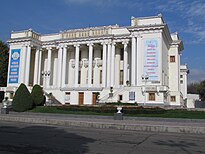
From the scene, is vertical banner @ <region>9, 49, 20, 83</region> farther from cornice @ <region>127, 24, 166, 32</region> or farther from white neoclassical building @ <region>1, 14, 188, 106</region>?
cornice @ <region>127, 24, 166, 32</region>

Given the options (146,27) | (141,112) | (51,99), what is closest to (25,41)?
(51,99)

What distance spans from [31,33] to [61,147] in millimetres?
45264

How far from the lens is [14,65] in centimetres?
4988

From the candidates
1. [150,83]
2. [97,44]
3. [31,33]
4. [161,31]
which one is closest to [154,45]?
[161,31]

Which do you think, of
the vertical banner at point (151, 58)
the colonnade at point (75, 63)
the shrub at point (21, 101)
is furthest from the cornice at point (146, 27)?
the shrub at point (21, 101)

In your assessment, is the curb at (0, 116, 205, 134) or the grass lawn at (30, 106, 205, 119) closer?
the curb at (0, 116, 205, 134)

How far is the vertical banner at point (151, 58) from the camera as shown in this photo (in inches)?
1542

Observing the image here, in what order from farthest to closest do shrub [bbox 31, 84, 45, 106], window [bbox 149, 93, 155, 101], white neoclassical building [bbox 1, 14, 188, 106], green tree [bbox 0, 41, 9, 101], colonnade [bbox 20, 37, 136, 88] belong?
green tree [bbox 0, 41, 9, 101], colonnade [bbox 20, 37, 136, 88], white neoclassical building [bbox 1, 14, 188, 106], window [bbox 149, 93, 155, 101], shrub [bbox 31, 84, 45, 106]

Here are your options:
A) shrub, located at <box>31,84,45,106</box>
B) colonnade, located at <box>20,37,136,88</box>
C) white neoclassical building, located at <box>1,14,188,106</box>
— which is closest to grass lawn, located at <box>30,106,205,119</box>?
shrub, located at <box>31,84,45,106</box>

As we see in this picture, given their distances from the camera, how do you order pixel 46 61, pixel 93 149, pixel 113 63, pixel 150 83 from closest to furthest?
pixel 93 149 < pixel 150 83 < pixel 113 63 < pixel 46 61

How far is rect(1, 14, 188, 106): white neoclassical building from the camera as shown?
39.5 meters

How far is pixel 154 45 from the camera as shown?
39.8 meters

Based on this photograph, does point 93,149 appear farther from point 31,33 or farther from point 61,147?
point 31,33

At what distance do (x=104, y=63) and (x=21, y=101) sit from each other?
757 inches
